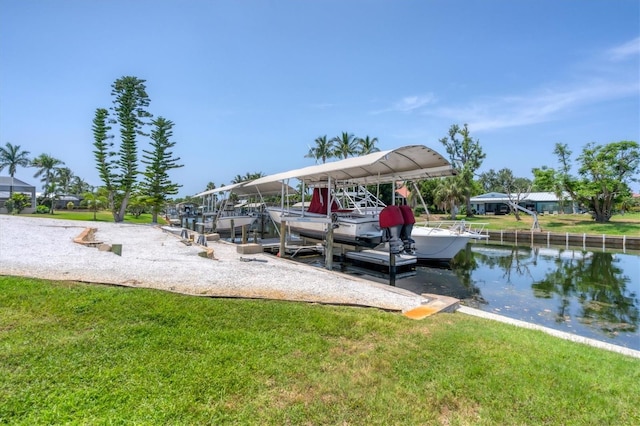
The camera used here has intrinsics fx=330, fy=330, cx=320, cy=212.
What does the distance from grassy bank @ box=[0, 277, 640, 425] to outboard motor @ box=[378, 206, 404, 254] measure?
21.7 ft

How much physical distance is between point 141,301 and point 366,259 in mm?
10988

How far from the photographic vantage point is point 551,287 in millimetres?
11984

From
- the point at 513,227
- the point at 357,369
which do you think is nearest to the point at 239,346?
the point at 357,369

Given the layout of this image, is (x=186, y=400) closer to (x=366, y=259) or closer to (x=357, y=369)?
(x=357, y=369)

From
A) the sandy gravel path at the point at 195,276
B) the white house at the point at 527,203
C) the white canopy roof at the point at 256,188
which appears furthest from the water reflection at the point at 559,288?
the white house at the point at 527,203

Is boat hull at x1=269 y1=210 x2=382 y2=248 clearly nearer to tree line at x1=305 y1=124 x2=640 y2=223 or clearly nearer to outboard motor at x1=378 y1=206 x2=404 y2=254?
outboard motor at x1=378 y1=206 x2=404 y2=254

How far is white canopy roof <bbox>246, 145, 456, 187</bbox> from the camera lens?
34.4ft

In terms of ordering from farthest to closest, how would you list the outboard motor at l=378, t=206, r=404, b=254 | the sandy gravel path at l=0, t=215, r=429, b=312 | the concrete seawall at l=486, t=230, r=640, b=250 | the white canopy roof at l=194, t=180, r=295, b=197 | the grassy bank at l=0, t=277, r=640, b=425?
the concrete seawall at l=486, t=230, r=640, b=250
the white canopy roof at l=194, t=180, r=295, b=197
the outboard motor at l=378, t=206, r=404, b=254
the sandy gravel path at l=0, t=215, r=429, b=312
the grassy bank at l=0, t=277, r=640, b=425

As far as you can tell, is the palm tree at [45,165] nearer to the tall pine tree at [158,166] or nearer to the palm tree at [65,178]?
the palm tree at [65,178]

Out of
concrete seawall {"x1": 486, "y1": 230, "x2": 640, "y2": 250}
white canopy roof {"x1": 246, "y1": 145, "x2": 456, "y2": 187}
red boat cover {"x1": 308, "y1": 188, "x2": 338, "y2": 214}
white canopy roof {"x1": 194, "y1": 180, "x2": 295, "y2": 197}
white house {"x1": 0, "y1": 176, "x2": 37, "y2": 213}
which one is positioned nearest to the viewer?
white canopy roof {"x1": 246, "y1": 145, "x2": 456, "y2": 187}

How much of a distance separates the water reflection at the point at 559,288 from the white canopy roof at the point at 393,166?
4156mm

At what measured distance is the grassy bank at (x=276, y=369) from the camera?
275cm

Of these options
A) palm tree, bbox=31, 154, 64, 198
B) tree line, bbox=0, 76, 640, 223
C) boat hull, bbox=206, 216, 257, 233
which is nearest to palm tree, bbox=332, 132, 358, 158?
tree line, bbox=0, 76, 640, 223

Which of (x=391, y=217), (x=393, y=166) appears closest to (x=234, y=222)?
(x=393, y=166)
